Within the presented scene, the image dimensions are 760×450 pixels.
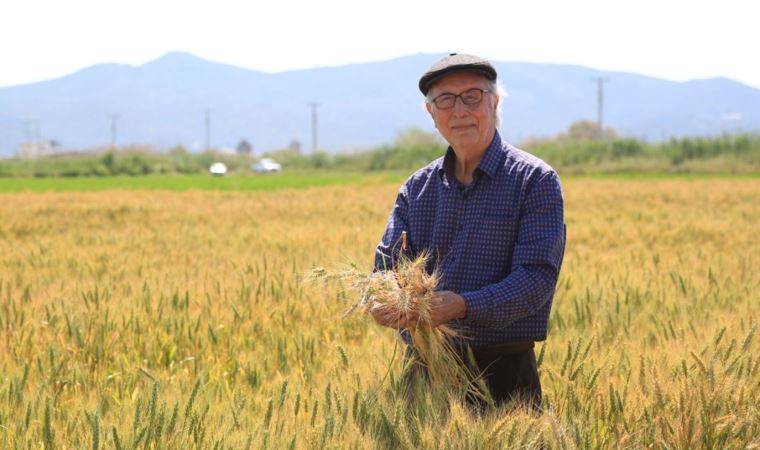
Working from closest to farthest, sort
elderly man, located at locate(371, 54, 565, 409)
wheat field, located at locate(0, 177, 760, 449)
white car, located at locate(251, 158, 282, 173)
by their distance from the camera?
wheat field, located at locate(0, 177, 760, 449), elderly man, located at locate(371, 54, 565, 409), white car, located at locate(251, 158, 282, 173)

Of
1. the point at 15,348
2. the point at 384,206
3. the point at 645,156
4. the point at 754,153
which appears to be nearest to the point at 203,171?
the point at 645,156

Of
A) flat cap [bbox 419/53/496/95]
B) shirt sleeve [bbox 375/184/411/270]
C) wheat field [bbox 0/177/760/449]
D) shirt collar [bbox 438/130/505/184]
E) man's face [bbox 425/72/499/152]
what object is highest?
flat cap [bbox 419/53/496/95]

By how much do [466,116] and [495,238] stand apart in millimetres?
437

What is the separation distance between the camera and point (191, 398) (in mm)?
2648

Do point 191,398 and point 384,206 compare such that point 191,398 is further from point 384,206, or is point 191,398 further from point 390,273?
point 384,206

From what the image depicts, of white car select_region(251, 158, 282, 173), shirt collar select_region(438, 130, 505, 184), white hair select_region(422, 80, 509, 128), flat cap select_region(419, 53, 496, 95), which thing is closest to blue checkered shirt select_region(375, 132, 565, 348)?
shirt collar select_region(438, 130, 505, 184)

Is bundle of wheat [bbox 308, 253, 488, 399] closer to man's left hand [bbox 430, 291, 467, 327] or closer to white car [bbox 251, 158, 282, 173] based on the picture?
man's left hand [bbox 430, 291, 467, 327]

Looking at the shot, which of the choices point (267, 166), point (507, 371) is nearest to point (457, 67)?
Answer: point (507, 371)

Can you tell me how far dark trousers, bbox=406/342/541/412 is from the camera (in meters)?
3.09

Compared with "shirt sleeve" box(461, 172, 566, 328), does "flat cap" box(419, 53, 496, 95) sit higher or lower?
higher

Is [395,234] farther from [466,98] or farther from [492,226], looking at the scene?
[466,98]

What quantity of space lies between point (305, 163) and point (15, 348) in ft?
225

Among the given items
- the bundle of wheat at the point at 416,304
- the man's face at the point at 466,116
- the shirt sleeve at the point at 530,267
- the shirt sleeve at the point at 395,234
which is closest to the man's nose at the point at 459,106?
the man's face at the point at 466,116

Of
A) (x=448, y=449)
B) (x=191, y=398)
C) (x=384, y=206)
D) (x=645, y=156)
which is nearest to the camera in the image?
(x=448, y=449)
